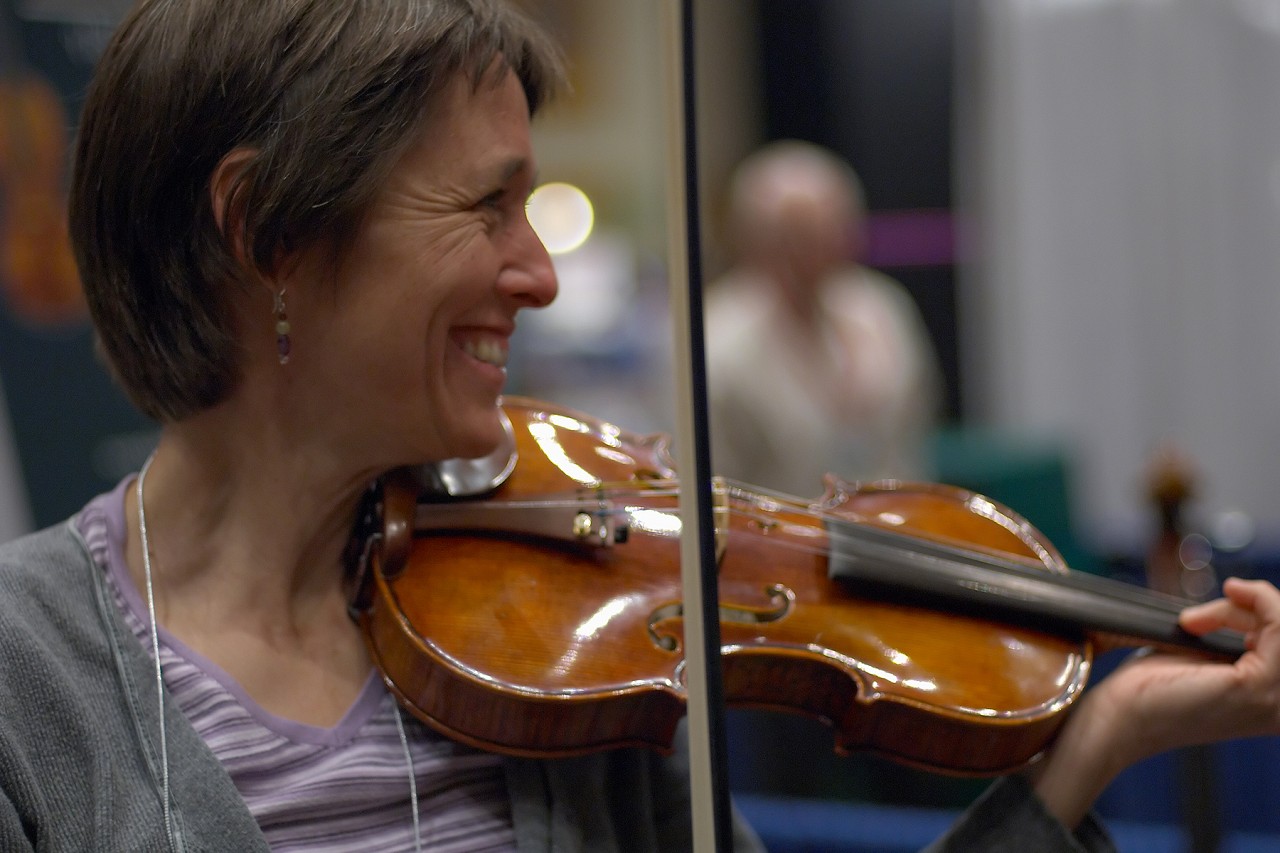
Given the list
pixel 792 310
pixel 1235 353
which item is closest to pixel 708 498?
pixel 792 310

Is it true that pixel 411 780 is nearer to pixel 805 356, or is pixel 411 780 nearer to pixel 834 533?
pixel 834 533

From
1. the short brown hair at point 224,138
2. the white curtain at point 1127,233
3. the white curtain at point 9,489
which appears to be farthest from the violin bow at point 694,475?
the white curtain at point 1127,233

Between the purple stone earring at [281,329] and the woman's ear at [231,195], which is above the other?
the woman's ear at [231,195]

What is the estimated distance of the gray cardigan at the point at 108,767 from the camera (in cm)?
83

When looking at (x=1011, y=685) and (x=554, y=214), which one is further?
(x=554, y=214)

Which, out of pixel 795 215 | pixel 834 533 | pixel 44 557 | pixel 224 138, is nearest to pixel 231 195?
pixel 224 138

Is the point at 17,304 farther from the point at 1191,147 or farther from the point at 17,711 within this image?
the point at 1191,147

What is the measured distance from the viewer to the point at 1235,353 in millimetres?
4023

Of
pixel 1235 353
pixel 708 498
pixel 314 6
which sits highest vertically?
pixel 314 6

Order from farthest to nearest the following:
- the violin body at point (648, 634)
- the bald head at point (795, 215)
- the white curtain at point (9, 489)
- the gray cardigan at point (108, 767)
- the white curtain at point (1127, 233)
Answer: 1. the white curtain at point (1127, 233)
2. the bald head at point (795, 215)
3. the white curtain at point (9, 489)
4. the violin body at point (648, 634)
5. the gray cardigan at point (108, 767)

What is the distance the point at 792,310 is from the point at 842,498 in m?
1.81

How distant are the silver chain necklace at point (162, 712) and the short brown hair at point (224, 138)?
0.10 m

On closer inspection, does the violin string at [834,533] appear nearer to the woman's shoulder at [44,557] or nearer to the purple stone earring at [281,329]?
the purple stone earring at [281,329]

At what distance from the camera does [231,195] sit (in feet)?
3.01
